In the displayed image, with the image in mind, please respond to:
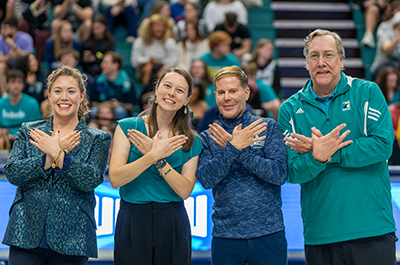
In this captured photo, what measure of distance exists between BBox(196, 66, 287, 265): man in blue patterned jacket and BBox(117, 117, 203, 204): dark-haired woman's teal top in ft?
0.56

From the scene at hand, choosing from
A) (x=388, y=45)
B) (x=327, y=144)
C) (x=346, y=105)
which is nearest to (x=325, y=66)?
(x=346, y=105)

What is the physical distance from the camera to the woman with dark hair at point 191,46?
7734 mm

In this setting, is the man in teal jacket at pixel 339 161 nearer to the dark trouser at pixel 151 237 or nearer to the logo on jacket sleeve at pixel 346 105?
the logo on jacket sleeve at pixel 346 105

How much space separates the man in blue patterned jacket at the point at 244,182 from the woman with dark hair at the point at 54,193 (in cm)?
72

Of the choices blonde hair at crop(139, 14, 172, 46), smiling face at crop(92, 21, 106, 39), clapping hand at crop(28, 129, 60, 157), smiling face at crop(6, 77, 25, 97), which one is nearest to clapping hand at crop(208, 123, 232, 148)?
clapping hand at crop(28, 129, 60, 157)

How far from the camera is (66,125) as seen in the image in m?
3.13

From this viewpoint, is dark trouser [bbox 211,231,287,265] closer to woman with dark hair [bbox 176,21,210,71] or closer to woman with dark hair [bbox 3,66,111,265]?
woman with dark hair [bbox 3,66,111,265]

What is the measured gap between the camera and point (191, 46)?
7801mm

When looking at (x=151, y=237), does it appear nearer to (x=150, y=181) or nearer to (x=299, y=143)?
(x=150, y=181)

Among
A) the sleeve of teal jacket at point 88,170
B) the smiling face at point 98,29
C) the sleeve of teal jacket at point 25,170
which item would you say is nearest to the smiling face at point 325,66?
the sleeve of teal jacket at point 88,170

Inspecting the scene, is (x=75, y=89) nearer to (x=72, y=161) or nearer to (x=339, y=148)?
(x=72, y=161)

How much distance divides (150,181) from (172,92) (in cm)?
59

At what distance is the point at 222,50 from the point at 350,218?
461cm

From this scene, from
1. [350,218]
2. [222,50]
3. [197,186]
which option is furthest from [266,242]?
[222,50]
